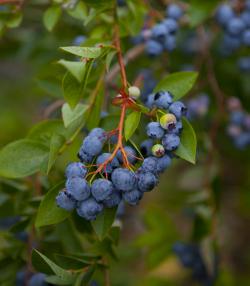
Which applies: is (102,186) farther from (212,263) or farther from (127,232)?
(127,232)

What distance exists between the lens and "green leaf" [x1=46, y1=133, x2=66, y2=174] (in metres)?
1.16

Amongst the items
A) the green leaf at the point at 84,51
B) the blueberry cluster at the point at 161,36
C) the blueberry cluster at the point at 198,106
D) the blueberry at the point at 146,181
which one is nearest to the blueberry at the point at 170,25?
the blueberry cluster at the point at 161,36

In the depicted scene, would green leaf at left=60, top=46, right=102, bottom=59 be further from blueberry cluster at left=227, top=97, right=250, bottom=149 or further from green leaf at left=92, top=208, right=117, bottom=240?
blueberry cluster at left=227, top=97, right=250, bottom=149

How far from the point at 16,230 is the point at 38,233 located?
0.23ft

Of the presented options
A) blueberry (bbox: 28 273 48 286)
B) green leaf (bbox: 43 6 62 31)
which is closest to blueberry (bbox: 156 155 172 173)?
blueberry (bbox: 28 273 48 286)

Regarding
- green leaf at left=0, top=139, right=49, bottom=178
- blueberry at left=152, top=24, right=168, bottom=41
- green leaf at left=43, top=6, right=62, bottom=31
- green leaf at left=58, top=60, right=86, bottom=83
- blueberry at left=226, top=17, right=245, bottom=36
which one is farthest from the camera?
blueberry at left=226, top=17, right=245, bottom=36

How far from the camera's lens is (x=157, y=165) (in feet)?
3.59

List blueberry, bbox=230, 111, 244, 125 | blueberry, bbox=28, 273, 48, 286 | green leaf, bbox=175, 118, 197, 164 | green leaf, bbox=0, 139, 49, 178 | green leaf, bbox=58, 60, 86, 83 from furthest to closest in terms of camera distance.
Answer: blueberry, bbox=230, 111, 244, 125
blueberry, bbox=28, 273, 48, 286
green leaf, bbox=0, 139, 49, 178
green leaf, bbox=175, 118, 197, 164
green leaf, bbox=58, 60, 86, 83

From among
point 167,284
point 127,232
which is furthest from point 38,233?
point 127,232

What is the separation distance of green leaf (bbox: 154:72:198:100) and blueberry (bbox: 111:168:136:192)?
0.28 metres

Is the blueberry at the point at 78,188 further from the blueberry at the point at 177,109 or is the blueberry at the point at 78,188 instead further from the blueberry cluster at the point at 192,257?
the blueberry cluster at the point at 192,257

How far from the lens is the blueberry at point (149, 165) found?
107 cm

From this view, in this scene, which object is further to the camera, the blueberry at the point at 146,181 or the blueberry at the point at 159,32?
the blueberry at the point at 159,32

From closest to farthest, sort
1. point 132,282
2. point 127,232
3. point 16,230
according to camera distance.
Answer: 1. point 16,230
2. point 132,282
3. point 127,232
